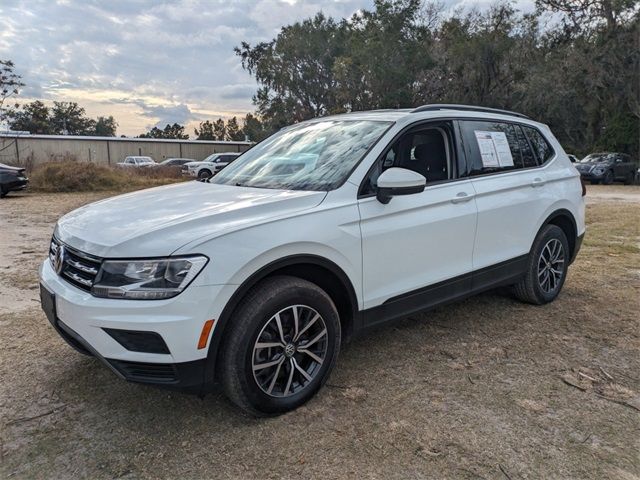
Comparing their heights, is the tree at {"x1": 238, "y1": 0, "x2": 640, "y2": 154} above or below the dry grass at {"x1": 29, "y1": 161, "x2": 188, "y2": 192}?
above

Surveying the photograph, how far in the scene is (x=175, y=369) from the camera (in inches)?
93.6

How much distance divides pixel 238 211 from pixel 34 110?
64642 millimetres

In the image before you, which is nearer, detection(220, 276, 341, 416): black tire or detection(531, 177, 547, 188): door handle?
detection(220, 276, 341, 416): black tire

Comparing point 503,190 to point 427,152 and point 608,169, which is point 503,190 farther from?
point 608,169

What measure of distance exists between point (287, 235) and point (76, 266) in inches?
45.8

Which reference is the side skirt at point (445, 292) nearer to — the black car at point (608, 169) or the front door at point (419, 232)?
the front door at point (419, 232)

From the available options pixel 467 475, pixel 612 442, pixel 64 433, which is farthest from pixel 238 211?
pixel 612 442

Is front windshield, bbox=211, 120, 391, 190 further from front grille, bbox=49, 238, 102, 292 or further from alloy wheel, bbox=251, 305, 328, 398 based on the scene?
front grille, bbox=49, 238, 102, 292

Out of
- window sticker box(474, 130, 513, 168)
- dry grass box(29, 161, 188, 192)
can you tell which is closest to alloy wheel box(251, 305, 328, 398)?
window sticker box(474, 130, 513, 168)

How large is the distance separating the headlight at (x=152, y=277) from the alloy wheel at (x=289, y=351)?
532 millimetres

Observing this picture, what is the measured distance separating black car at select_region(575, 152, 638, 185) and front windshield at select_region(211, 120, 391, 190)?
21713mm

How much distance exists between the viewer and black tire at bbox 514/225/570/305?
171 inches

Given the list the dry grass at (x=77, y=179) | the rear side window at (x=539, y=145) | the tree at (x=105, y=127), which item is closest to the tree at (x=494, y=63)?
the dry grass at (x=77, y=179)

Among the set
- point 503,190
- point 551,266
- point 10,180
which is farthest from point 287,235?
point 10,180
